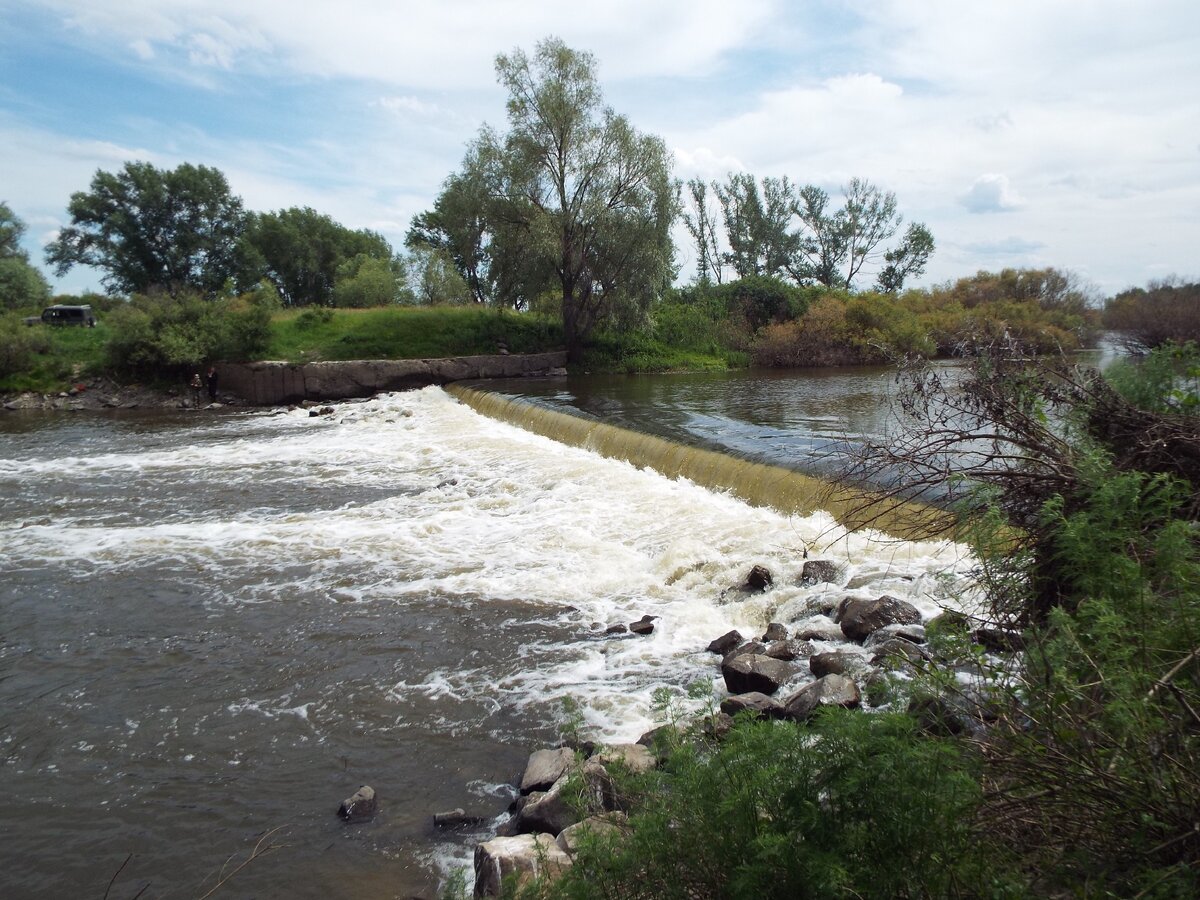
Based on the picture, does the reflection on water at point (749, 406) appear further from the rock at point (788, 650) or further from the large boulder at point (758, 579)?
the rock at point (788, 650)

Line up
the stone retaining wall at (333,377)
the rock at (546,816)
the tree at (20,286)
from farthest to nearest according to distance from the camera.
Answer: the tree at (20,286) → the stone retaining wall at (333,377) → the rock at (546,816)

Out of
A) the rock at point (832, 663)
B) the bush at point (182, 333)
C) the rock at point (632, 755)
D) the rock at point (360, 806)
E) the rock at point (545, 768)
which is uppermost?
the bush at point (182, 333)

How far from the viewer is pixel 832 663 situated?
511 cm

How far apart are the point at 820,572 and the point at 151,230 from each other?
50.0m

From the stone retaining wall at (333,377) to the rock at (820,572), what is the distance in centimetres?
2240

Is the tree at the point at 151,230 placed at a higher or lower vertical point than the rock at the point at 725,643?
higher

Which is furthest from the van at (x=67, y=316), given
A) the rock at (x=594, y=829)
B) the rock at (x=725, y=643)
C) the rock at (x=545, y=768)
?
the rock at (x=594, y=829)

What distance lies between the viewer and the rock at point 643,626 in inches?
252

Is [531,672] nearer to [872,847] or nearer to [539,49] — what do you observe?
[872,847]

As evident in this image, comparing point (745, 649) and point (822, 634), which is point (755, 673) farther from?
point (822, 634)

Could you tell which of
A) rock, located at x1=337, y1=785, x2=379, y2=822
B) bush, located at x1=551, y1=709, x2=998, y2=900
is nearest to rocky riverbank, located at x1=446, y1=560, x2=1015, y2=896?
bush, located at x1=551, y1=709, x2=998, y2=900

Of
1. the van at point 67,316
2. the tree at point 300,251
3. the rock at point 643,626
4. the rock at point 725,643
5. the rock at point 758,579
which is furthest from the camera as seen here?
the tree at point 300,251

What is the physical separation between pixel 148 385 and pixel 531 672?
85.1 ft

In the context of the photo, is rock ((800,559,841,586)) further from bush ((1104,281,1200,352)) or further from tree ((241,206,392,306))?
Answer: tree ((241,206,392,306))
